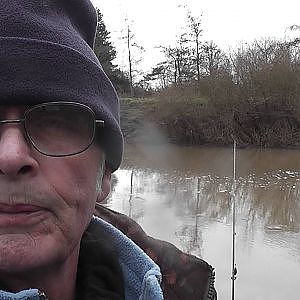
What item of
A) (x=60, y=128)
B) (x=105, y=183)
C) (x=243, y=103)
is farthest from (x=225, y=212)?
(x=243, y=103)

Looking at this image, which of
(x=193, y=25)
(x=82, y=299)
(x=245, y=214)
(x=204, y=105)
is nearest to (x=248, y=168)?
(x=245, y=214)

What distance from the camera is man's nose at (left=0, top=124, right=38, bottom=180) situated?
0.98m

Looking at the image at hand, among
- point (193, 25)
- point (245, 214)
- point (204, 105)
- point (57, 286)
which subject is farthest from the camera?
point (193, 25)

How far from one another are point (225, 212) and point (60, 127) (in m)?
7.50

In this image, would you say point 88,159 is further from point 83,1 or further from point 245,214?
point 245,214

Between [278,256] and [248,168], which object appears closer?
[278,256]

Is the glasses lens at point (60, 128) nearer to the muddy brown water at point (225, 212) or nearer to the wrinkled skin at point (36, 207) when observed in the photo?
the wrinkled skin at point (36, 207)

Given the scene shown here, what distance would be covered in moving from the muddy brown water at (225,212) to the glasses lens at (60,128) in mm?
4124

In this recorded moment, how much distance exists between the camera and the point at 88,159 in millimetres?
1153

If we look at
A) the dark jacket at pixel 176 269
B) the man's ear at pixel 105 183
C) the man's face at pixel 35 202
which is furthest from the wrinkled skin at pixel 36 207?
the dark jacket at pixel 176 269

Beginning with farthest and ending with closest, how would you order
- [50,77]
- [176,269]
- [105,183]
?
1. [176,269]
2. [105,183]
3. [50,77]

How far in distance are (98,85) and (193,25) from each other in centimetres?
2779

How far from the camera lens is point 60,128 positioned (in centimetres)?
112

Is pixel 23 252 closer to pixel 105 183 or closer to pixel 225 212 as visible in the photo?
pixel 105 183
